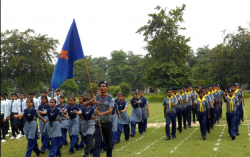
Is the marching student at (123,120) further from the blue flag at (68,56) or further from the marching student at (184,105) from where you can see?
the blue flag at (68,56)

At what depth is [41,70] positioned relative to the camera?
122ft

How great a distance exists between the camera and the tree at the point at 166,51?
4422cm

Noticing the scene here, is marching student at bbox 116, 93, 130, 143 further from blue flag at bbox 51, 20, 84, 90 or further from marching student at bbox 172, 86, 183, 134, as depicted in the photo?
blue flag at bbox 51, 20, 84, 90

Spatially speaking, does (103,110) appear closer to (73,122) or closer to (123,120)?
(73,122)

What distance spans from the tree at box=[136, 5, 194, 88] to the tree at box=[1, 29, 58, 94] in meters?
15.1

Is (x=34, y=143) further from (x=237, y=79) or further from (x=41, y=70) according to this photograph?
(x=237, y=79)

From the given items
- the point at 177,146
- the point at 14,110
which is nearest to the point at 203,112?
the point at 177,146

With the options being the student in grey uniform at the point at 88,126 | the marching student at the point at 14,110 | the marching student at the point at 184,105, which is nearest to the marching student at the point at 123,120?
the student in grey uniform at the point at 88,126

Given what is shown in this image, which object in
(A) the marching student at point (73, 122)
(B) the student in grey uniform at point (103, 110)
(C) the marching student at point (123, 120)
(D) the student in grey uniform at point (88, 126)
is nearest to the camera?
(B) the student in grey uniform at point (103, 110)

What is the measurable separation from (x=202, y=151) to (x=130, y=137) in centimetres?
432

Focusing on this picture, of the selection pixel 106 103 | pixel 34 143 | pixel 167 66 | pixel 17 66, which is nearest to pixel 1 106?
pixel 34 143

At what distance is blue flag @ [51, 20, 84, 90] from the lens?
7672mm

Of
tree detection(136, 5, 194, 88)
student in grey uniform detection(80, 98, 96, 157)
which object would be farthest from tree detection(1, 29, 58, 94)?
student in grey uniform detection(80, 98, 96, 157)

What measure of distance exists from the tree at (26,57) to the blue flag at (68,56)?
28922 mm
